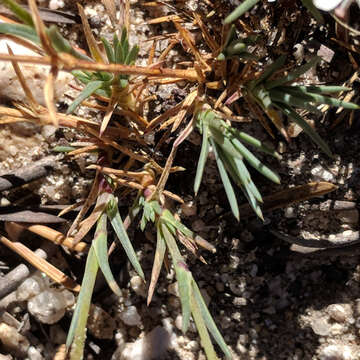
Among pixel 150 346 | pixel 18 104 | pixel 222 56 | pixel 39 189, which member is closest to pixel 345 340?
pixel 150 346

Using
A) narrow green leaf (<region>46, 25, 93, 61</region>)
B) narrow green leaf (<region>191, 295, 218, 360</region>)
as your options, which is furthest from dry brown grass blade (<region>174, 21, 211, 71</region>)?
narrow green leaf (<region>191, 295, 218, 360</region>)

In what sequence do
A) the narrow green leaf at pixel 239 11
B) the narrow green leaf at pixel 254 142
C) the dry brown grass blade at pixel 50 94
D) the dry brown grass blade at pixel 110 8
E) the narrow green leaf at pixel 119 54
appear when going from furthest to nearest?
the dry brown grass blade at pixel 110 8, the narrow green leaf at pixel 119 54, the narrow green leaf at pixel 254 142, the narrow green leaf at pixel 239 11, the dry brown grass blade at pixel 50 94

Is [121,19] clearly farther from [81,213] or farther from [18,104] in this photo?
[81,213]

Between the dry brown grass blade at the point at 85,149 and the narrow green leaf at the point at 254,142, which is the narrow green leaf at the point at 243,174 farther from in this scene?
the dry brown grass blade at the point at 85,149

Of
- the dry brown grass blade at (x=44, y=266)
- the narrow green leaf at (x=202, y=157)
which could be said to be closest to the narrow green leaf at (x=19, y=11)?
the narrow green leaf at (x=202, y=157)

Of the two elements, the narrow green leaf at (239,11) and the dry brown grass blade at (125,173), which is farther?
the dry brown grass blade at (125,173)
